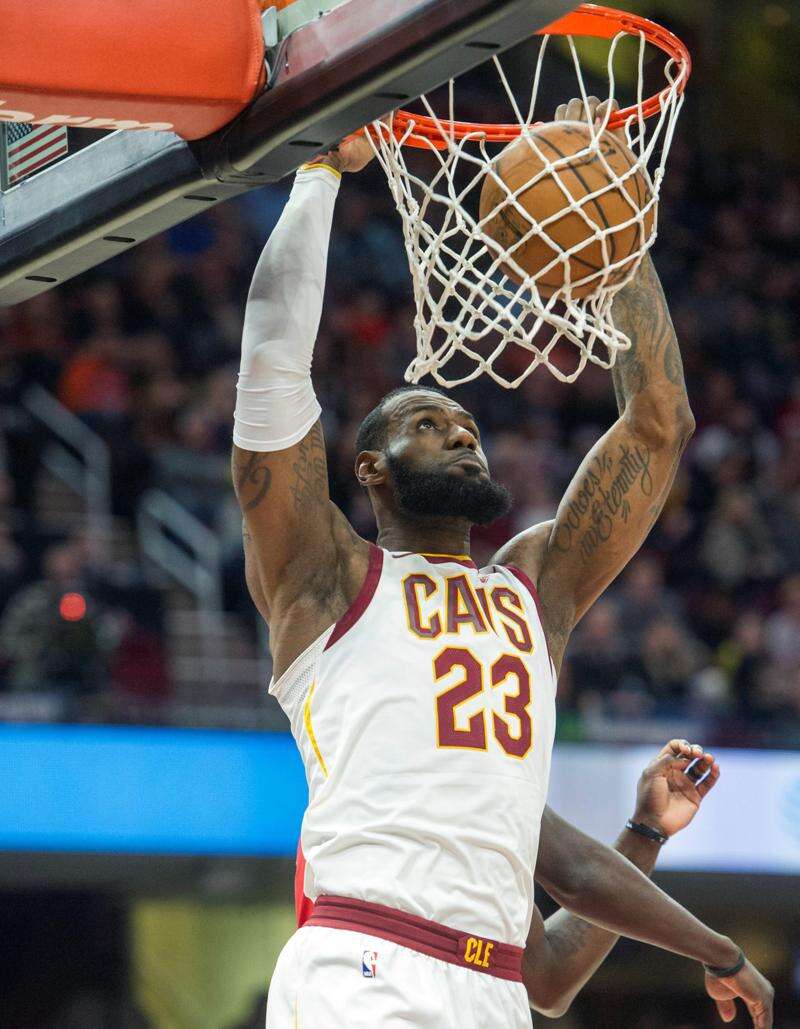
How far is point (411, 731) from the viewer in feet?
12.0

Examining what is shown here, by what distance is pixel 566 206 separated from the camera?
388 cm

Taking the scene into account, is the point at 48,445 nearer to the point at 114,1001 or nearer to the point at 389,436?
the point at 114,1001

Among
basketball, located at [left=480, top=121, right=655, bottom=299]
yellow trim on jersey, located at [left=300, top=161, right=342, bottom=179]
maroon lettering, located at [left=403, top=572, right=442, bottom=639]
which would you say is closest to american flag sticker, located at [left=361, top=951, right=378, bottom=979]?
maroon lettering, located at [left=403, top=572, right=442, bottom=639]

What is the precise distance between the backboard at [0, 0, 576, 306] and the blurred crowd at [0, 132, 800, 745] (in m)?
4.53

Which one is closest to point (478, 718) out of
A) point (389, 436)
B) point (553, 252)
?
point (389, 436)

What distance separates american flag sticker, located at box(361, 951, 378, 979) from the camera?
352 centimetres

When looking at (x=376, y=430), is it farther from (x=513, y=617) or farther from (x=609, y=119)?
(x=609, y=119)

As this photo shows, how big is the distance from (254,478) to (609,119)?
1337mm

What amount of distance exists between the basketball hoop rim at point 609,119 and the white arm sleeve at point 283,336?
0.52 metres

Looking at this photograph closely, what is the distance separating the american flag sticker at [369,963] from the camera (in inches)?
139

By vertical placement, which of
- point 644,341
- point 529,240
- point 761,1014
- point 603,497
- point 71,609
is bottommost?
point 761,1014

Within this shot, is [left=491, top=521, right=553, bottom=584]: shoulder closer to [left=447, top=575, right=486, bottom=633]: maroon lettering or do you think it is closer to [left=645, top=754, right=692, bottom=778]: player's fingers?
[left=447, top=575, right=486, bottom=633]: maroon lettering

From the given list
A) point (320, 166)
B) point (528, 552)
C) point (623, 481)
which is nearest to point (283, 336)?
point (320, 166)

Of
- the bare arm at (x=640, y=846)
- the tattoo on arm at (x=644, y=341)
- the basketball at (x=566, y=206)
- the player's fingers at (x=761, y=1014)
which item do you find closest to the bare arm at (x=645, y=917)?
the player's fingers at (x=761, y=1014)
